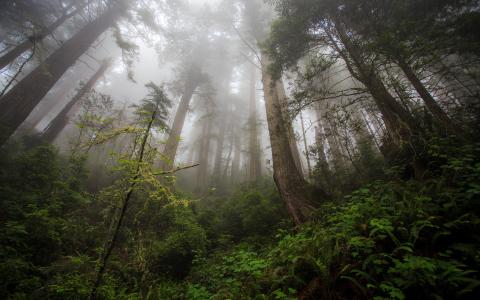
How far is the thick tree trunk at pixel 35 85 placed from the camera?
7.85 meters

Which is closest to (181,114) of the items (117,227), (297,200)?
(297,200)

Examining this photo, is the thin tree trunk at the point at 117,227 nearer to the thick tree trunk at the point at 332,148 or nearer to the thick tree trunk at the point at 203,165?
the thick tree trunk at the point at 332,148

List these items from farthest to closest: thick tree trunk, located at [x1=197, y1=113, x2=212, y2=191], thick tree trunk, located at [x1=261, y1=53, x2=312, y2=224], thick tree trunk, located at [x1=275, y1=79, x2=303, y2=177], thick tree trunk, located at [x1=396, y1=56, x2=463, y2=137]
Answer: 1. thick tree trunk, located at [x1=197, y1=113, x2=212, y2=191]
2. thick tree trunk, located at [x1=275, y1=79, x2=303, y2=177]
3. thick tree trunk, located at [x1=261, y1=53, x2=312, y2=224]
4. thick tree trunk, located at [x1=396, y1=56, x2=463, y2=137]

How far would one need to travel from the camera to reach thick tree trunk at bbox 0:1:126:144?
25.7 ft

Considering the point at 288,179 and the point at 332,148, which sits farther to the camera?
the point at 332,148

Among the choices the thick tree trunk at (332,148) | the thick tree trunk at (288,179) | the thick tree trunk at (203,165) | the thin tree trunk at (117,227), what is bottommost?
the thin tree trunk at (117,227)

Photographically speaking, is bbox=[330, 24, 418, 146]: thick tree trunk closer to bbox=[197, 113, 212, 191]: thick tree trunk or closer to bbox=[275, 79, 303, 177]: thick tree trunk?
bbox=[275, 79, 303, 177]: thick tree trunk

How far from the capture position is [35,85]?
8617 millimetres

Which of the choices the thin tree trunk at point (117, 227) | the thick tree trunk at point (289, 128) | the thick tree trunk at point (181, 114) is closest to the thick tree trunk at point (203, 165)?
the thick tree trunk at point (181, 114)

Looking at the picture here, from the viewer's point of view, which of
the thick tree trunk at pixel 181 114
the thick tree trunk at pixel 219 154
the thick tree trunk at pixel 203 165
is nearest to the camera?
the thick tree trunk at pixel 181 114

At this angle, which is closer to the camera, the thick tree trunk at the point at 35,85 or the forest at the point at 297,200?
the forest at the point at 297,200

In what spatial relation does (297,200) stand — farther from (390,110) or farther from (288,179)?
(390,110)

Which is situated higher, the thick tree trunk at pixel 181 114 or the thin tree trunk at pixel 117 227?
the thick tree trunk at pixel 181 114

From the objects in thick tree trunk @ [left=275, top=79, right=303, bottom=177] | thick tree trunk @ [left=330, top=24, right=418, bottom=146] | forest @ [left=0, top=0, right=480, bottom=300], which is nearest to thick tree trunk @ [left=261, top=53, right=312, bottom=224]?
forest @ [left=0, top=0, right=480, bottom=300]
